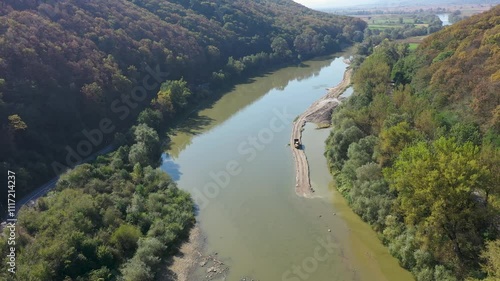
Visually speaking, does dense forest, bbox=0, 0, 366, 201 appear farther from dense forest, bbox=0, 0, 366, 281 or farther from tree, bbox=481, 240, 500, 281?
tree, bbox=481, 240, 500, 281

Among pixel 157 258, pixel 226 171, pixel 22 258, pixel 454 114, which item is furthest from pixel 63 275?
pixel 454 114

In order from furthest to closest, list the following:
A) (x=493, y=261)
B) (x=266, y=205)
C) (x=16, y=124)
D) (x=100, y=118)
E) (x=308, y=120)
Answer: (x=308, y=120)
(x=100, y=118)
(x=16, y=124)
(x=266, y=205)
(x=493, y=261)

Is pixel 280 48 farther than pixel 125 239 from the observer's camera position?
Yes

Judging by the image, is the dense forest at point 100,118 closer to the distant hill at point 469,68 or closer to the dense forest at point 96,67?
the dense forest at point 96,67

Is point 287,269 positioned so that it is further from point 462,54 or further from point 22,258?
point 462,54

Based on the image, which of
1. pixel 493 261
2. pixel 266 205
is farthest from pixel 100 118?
pixel 493 261

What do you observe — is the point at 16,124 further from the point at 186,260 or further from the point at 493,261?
the point at 493,261
